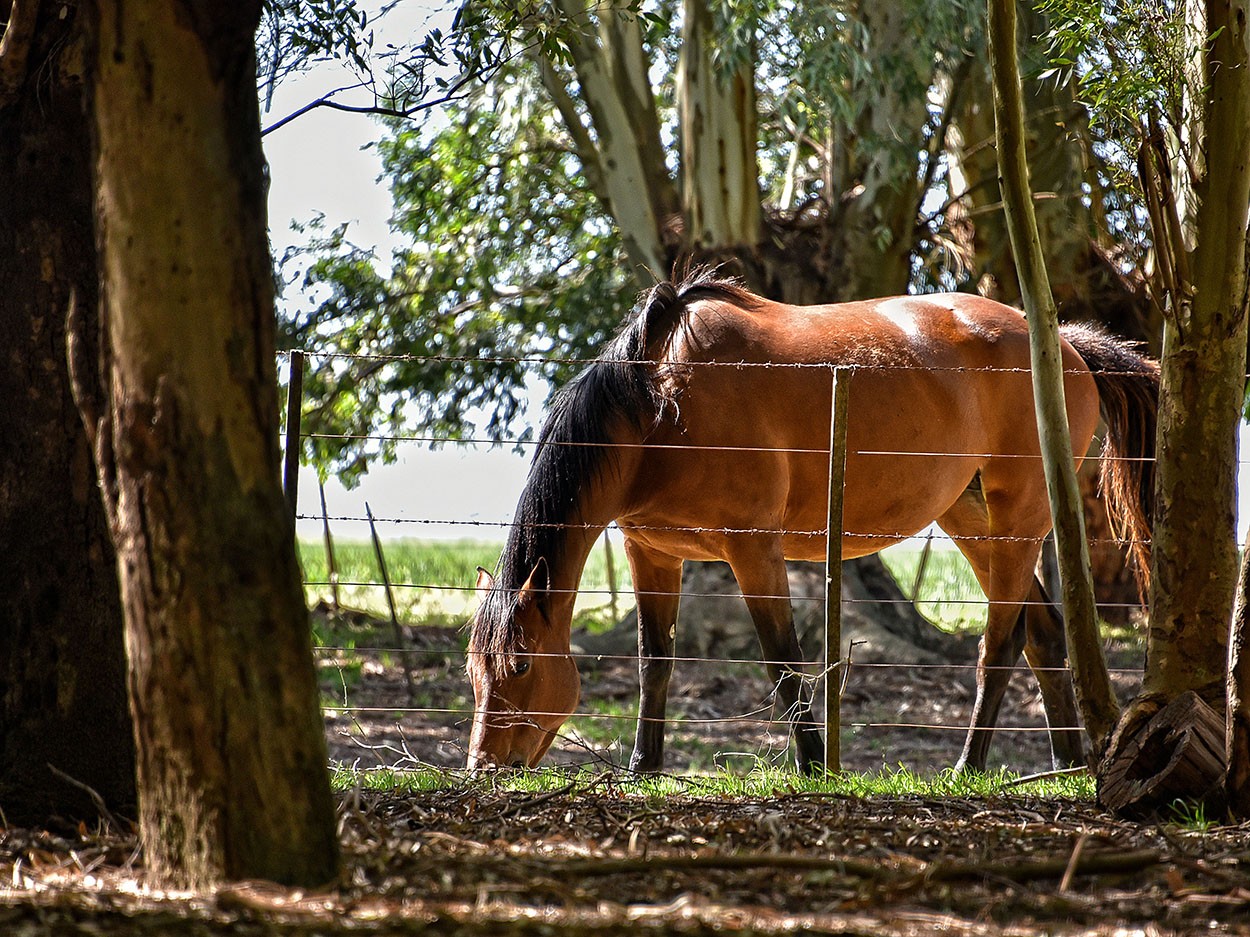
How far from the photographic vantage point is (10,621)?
352cm

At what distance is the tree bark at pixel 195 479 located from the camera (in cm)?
261

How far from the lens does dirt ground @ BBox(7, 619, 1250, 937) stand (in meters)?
2.42

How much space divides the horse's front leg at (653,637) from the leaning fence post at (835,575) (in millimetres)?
987

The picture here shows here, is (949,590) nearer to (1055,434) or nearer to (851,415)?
(851,415)

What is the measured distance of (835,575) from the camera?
203 inches

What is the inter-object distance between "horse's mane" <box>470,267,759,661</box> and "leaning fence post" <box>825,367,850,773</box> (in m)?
0.82

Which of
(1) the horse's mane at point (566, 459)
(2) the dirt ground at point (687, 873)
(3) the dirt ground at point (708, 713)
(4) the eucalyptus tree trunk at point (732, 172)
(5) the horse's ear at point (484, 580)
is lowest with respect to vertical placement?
(3) the dirt ground at point (708, 713)

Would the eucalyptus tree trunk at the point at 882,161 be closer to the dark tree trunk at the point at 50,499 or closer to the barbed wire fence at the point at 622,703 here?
the barbed wire fence at the point at 622,703

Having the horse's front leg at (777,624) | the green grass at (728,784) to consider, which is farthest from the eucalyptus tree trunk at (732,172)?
the green grass at (728,784)

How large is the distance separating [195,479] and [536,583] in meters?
2.85

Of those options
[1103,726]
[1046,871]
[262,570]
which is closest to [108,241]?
[262,570]

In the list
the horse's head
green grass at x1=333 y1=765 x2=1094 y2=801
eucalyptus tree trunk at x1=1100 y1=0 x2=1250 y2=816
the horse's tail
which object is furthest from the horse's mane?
the horse's tail

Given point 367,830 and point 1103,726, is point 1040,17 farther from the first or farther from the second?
point 367,830

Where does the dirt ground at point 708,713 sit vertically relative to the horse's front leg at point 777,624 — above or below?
below
